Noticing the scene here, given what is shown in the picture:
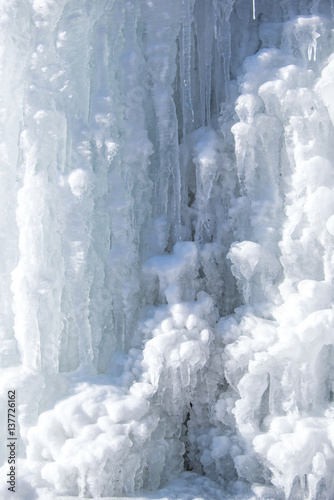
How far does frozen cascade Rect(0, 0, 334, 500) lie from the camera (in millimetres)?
4176

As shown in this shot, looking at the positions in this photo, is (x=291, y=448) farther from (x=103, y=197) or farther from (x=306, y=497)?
(x=103, y=197)

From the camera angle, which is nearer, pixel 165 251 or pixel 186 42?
pixel 186 42

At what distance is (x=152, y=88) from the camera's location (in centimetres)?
485

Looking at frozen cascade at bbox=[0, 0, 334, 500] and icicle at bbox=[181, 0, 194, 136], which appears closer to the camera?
frozen cascade at bbox=[0, 0, 334, 500]

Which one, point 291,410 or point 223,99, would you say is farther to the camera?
point 223,99

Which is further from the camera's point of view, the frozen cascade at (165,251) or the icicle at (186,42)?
the icicle at (186,42)

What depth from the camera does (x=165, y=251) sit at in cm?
500

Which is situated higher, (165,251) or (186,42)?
(186,42)

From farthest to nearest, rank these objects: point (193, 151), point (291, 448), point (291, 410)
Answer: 1. point (193, 151)
2. point (291, 410)
3. point (291, 448)

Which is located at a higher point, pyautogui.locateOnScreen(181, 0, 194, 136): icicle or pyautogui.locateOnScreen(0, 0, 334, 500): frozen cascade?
pyautogui.locateOnScreen(181, 0, 194, 136): icicle

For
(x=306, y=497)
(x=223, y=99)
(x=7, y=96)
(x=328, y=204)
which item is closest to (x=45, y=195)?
(x=7, y=96)

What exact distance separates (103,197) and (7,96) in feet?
3.39

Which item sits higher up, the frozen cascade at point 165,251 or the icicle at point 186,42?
the icicle at point 186,42

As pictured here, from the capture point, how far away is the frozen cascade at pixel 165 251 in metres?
4.18
